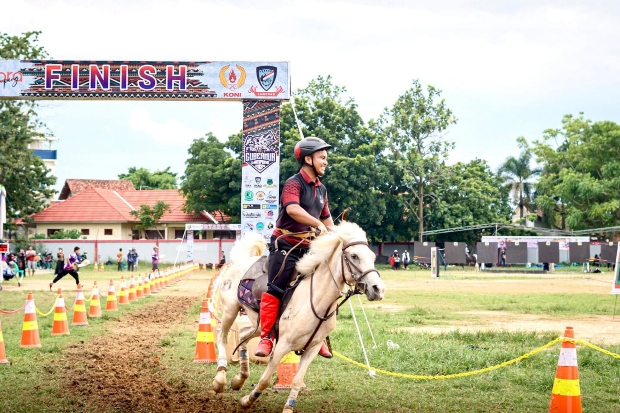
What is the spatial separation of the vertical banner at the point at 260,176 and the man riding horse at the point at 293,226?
12488mm

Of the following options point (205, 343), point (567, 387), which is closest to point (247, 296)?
point (205, 343)

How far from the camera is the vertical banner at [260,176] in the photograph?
21.2 m

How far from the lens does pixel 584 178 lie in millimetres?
71500

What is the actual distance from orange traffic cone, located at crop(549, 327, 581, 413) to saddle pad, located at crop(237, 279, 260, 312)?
354 cm

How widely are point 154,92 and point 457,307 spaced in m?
11.8

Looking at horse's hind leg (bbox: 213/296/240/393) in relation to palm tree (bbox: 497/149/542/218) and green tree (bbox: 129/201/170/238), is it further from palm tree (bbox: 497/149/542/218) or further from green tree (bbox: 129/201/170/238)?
palm tree (bbox: 497/149/542/218)

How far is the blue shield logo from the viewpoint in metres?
21.8

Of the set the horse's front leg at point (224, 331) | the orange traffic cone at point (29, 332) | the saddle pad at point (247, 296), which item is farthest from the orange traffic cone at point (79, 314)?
the saddle pad at point (247, 296)

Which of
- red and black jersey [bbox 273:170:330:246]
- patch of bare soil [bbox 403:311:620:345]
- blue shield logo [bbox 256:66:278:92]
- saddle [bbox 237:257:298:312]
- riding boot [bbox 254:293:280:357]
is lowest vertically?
patch of bare soil [bbox 403:311:620:345]

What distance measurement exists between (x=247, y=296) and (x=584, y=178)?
6826 centimetres

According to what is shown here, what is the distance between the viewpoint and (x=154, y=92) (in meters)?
22.6

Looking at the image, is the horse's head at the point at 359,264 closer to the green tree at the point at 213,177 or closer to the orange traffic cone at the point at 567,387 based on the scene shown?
the orange traffic cone at the point at 567,387

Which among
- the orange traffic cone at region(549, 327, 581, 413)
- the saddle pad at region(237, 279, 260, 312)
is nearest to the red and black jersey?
the saddle pad at region(237, 279, 260, 312)

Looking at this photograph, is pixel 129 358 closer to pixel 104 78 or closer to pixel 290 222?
pixel 290 222
